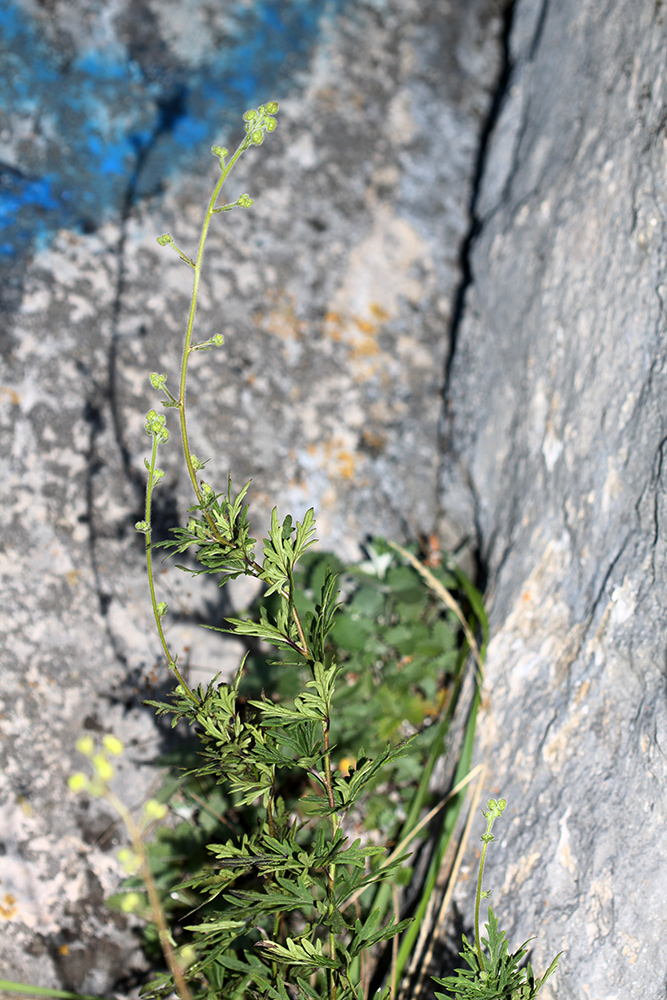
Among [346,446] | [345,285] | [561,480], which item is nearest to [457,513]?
[346,446]

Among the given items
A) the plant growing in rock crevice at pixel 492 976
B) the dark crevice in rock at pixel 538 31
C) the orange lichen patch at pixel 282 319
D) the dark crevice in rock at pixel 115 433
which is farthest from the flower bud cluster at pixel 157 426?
the dark crevice in rock at pixel 538 31

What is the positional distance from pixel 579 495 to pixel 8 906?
210cm

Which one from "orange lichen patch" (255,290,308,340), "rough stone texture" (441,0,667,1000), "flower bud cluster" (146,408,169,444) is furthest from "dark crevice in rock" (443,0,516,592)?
"flower bud cluster" (146,408,169,444)

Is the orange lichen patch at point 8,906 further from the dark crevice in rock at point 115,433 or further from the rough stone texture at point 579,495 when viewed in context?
the rough stone texture at point 579,495

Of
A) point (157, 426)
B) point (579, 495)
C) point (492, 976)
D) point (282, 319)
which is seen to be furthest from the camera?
point (282, 319)

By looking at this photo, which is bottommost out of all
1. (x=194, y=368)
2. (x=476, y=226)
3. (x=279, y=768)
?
(x=279, y=768)

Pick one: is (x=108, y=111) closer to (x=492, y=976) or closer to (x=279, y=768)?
(x=279, y=768)

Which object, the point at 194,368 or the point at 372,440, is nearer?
the point at 194,368

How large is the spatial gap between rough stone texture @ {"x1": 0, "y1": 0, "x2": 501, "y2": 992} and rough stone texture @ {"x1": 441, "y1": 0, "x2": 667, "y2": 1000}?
41 cm

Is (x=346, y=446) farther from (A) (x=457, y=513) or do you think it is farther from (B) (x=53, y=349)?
(B) (x=53, y=349)

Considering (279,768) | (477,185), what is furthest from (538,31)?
(279,768)

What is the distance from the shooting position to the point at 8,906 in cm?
194

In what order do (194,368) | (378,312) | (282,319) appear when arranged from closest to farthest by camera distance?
(194,368) < (282,319) < (378,312)

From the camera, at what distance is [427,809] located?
2137mm
